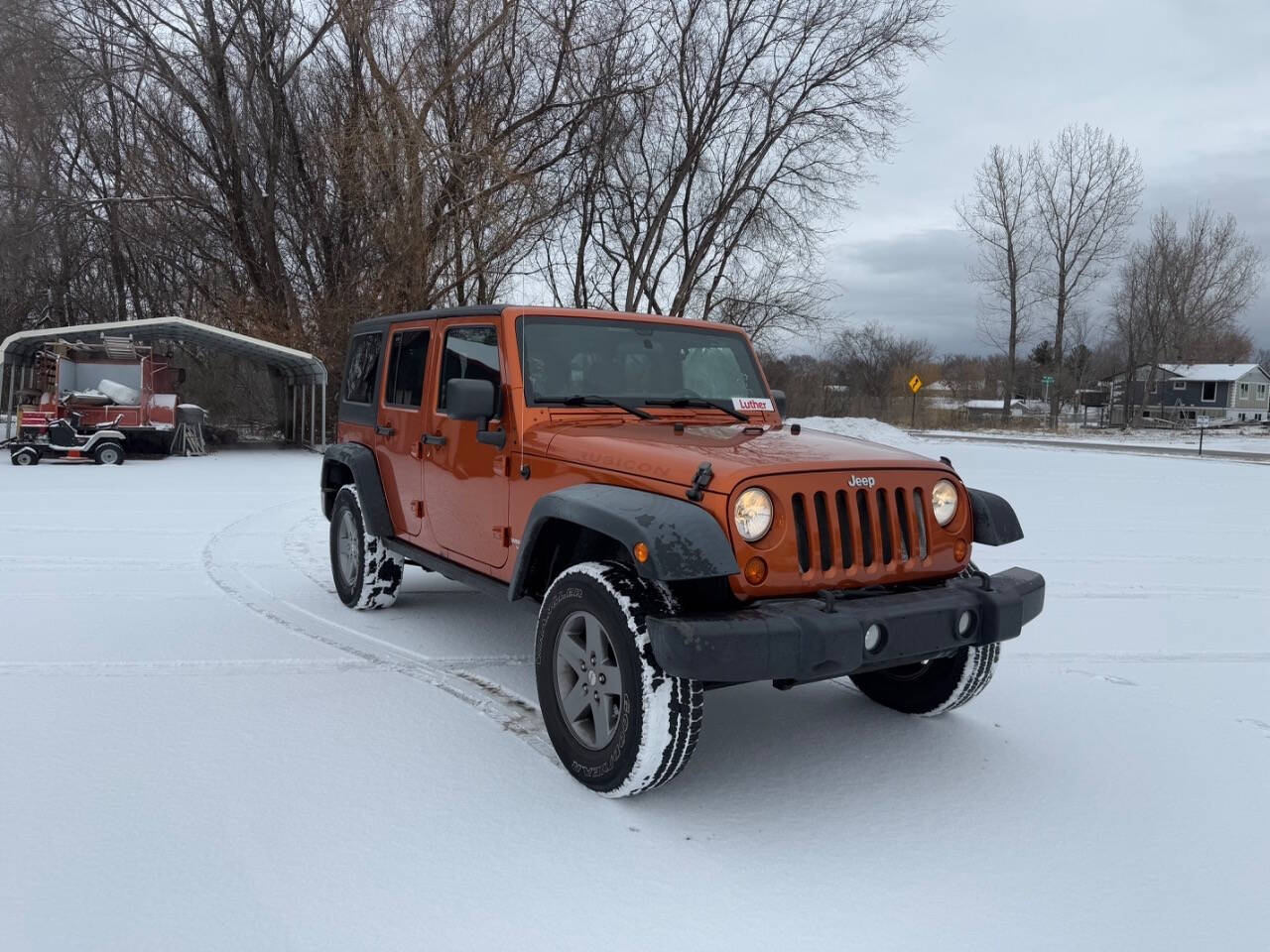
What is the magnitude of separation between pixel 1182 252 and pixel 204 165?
49.9 m

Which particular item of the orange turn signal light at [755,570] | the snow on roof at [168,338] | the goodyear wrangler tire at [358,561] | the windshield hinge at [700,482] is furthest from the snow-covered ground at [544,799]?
the snow on roof at [168,338]

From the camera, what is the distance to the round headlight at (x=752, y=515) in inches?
130

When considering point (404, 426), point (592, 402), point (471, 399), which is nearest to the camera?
point (471, 399)

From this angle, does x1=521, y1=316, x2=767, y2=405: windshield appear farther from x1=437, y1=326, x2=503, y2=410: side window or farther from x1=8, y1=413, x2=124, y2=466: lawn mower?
x1=8, y1=413, x2=124, y2=466: lawn mower

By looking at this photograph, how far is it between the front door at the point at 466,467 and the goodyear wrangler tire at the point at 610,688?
0.88 metres

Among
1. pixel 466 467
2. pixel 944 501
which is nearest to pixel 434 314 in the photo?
pixel 466 467

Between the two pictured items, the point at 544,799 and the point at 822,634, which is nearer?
the point at 822,634

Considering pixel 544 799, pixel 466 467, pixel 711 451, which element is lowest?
pixel 544 799

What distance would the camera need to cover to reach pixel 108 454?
59.0ft

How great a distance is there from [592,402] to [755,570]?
147 cm

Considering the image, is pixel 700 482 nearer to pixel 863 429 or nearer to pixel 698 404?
pixel 698 404

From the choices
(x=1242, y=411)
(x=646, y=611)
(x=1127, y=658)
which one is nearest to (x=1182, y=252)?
(x=1242, y=411)

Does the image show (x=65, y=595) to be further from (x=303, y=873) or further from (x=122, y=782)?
(x=303, y=873)

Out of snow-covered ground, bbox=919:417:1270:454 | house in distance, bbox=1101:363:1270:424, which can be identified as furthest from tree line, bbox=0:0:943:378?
house in distance, bbox=1101:363:1270:424
